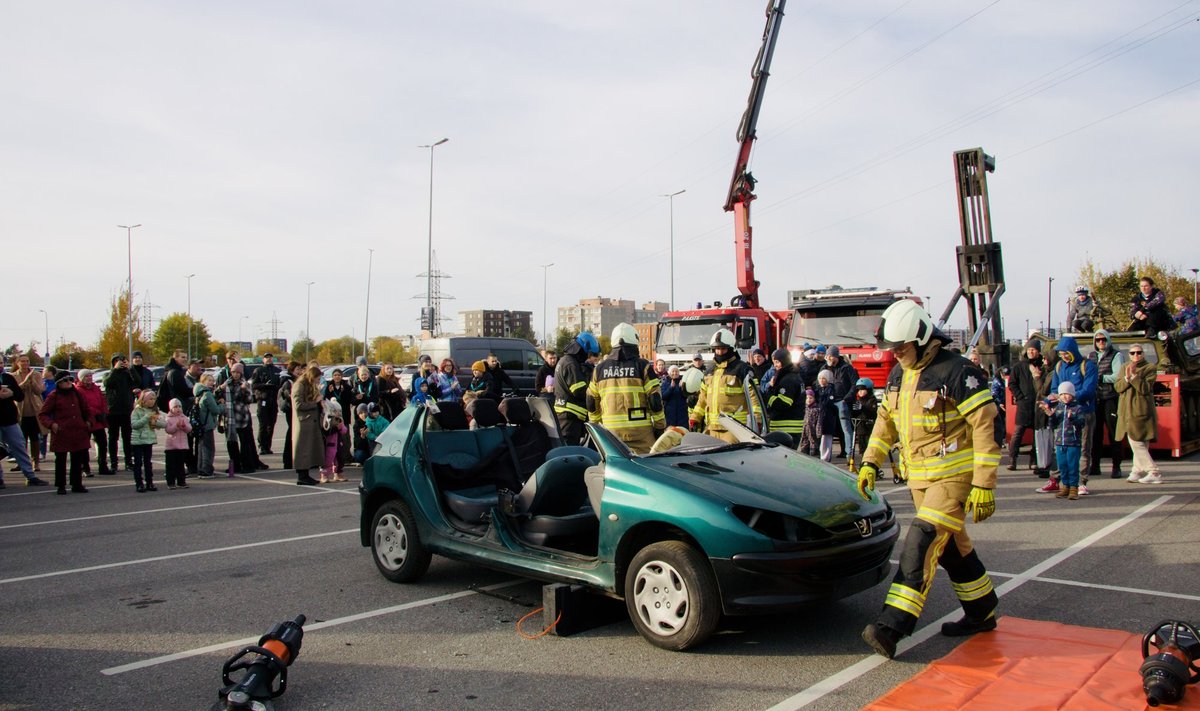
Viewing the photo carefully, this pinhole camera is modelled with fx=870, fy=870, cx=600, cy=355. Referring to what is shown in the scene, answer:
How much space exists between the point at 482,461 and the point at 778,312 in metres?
13.9

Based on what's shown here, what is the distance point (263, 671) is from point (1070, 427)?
8787 millimetres

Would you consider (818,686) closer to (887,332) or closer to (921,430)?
(921,430)

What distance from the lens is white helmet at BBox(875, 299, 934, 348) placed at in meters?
4.90

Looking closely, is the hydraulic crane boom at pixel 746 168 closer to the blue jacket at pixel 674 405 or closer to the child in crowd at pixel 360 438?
the blue jacket at pixel 674 405

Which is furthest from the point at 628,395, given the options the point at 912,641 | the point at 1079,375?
the point at 1079,375

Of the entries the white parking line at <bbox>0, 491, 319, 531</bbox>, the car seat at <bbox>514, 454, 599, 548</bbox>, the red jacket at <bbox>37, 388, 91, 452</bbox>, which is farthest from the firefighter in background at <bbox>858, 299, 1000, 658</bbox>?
the red jacket at <bbox>37, 388, 91, 452</bbox>

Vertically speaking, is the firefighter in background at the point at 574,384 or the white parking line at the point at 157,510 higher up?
the firefighter in background at the point at 574,384

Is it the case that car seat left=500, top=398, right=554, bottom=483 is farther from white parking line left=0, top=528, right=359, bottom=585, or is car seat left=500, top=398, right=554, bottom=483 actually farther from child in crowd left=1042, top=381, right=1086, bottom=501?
child in crowd left=1042, top=381, right=1086, bottom=501

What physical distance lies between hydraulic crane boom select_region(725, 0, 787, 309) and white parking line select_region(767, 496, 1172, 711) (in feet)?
42.6

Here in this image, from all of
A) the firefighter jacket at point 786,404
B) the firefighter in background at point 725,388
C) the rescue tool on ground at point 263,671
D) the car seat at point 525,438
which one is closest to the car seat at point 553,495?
the car seat at point 525,438

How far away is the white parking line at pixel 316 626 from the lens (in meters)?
4.78

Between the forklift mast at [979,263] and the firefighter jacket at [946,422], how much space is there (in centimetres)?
1025

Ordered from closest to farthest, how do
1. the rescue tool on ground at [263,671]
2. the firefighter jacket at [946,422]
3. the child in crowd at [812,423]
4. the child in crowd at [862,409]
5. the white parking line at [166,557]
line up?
the rescue tool on ground at [263,671], the firefighter jacket at [946,422], the white parking line at [166,557], the child in crowd at [862,409], the child in crowd at [812,423]

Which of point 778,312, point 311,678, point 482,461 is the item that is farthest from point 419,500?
point 778,312
